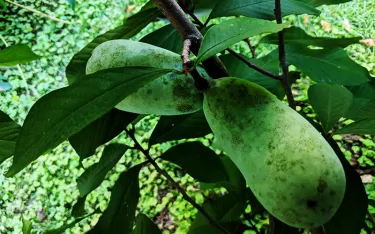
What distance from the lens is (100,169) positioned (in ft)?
3.08

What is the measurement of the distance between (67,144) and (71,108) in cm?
230

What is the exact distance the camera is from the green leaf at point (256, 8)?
2.60ft

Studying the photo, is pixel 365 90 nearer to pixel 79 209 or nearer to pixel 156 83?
pixel 156 83

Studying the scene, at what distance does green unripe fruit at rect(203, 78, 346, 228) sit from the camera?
410mm

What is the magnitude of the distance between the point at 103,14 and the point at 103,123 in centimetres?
277

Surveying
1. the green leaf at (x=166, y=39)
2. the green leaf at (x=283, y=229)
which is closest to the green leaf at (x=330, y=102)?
the green leaf at (x=283, y=229)

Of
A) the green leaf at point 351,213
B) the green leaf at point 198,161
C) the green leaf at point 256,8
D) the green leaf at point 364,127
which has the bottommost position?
the green leaf at point 351,213

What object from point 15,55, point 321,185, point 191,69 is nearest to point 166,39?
point 15,55

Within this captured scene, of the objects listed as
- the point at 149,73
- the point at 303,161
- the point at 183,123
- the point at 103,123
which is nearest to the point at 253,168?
the point at 303,161

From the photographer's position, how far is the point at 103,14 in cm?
328

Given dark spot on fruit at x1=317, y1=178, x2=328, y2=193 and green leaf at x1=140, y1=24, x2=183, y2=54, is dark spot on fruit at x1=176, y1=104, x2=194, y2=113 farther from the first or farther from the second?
green leaf at x1=140, y1=24, x2=183, y2=54

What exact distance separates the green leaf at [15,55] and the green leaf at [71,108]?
1.10ft

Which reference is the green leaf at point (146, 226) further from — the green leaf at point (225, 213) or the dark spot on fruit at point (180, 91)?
the dark spot on fruit at point (180, 91)

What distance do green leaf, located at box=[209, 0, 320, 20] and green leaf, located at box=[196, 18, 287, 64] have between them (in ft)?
1.15
